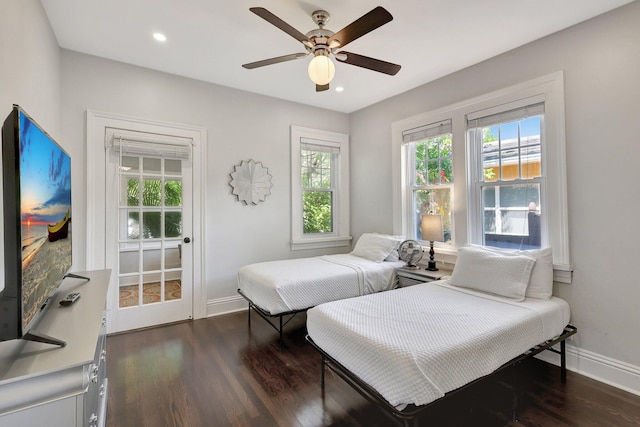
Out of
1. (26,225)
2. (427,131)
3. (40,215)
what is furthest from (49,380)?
(427,131)

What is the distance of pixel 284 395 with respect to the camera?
2115mm

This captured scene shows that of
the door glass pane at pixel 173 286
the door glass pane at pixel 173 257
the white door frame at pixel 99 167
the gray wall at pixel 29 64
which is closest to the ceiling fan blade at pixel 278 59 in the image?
the gray wall at pixel 29 64

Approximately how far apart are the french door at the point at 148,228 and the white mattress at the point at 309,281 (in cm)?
82

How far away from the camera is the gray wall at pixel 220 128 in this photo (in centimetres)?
295

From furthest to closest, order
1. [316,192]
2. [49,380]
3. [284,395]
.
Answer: [316,192], [284,395], [49,380]

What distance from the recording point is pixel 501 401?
2.05m

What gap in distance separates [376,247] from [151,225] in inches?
103

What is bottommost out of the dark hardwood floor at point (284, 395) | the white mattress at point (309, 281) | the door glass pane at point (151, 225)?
the dark hardwood floor at point (284, 395)

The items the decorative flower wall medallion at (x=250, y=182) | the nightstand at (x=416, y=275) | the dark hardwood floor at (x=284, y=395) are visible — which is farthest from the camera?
the decorative flower wall medallion at (x=250, y=182)

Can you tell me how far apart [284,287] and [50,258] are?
1675mm

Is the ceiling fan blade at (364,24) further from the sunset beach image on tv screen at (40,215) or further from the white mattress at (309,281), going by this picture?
the white mattress at (309,281)

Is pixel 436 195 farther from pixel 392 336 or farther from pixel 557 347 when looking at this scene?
pixel 392 336

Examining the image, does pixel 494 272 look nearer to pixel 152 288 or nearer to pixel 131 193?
pixel 152 288

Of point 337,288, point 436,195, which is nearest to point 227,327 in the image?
point 337,288
